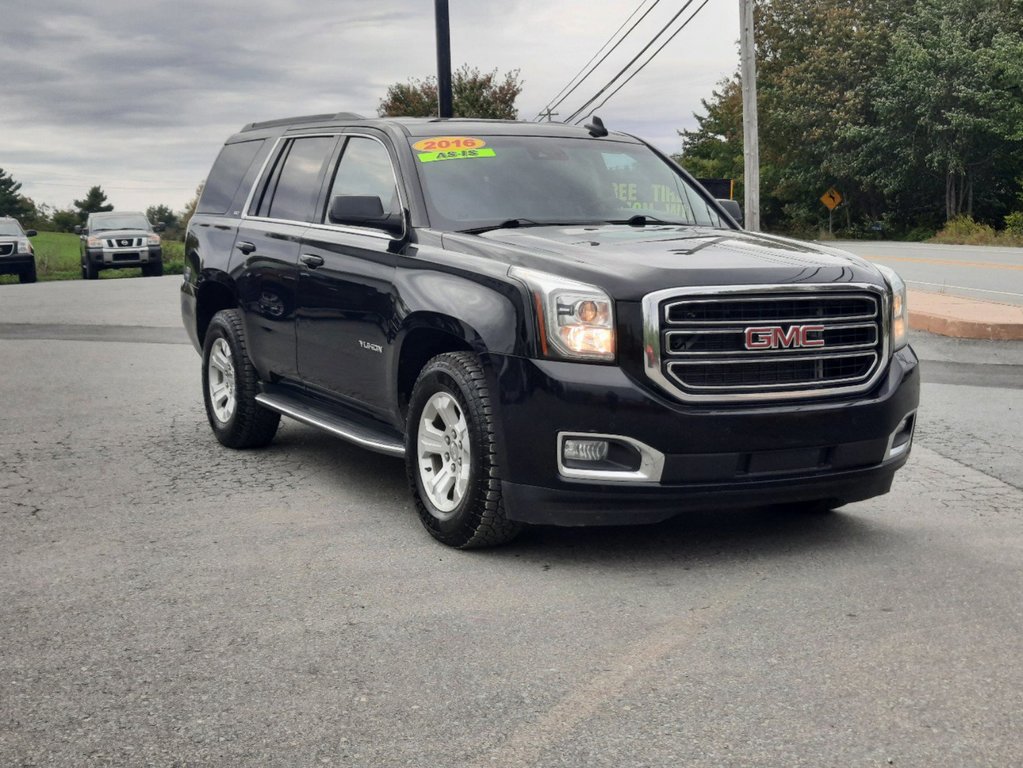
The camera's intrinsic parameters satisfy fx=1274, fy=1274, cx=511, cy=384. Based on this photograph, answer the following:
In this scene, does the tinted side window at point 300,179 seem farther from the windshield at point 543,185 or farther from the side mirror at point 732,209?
the side mirror at point 732,209

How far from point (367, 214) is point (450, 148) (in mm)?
741

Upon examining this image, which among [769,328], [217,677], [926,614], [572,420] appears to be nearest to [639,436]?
[572,420]

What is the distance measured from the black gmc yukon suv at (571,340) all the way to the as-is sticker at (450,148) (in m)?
0.01

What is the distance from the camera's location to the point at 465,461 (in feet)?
17.5

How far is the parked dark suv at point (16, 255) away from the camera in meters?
31.3

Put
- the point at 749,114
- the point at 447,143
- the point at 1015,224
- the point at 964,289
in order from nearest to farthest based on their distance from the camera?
the point at 447,143
the point at 964,289
the point at 749,114
the point at 1015,224

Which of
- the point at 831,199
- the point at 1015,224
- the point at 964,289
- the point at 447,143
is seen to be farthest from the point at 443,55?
the point at 831,199

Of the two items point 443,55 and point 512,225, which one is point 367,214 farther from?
point 443,55

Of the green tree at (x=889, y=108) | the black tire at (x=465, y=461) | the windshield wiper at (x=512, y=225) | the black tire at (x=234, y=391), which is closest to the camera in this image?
the black tire at (x=465, y=461)

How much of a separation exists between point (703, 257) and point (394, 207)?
1726 millimetres

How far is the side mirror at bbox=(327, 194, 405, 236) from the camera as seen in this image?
233 inches

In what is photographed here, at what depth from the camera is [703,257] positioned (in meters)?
5.22

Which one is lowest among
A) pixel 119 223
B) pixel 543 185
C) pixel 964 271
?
pixel 964 271

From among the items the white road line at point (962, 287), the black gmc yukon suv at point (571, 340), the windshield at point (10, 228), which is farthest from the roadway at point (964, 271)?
the windshield at point (10, 228)
